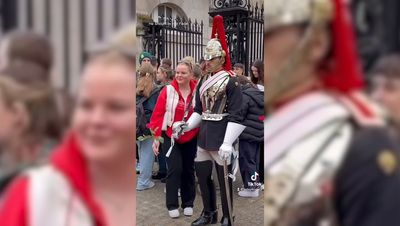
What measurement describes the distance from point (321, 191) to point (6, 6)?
46 centimetres

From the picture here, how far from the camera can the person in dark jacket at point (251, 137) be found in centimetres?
257

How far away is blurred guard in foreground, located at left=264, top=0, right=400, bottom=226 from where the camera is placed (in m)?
0.62

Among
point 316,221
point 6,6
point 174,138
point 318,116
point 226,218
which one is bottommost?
point 226,218

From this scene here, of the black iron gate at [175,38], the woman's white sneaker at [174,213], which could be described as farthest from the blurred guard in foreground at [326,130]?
the black iron gate at [175,38]

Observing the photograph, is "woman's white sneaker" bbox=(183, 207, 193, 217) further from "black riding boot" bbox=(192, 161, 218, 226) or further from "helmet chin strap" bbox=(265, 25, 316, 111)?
"helmet chin strap" bbox=(265, 25, 316, 111)

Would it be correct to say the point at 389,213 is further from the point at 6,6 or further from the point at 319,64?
the point at 6,6

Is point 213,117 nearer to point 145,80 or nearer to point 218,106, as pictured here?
point 218,106

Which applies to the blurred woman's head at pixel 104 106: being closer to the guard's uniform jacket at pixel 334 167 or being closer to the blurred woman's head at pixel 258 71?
the guard's uniform jacket at pixel 334 167

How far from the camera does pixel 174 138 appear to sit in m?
2.72

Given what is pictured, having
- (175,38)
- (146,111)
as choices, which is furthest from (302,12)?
(175,38)

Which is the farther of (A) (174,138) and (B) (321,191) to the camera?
(A) (174,138)

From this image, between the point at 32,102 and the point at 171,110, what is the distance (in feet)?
6.63

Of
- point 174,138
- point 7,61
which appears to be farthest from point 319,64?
point 174,138

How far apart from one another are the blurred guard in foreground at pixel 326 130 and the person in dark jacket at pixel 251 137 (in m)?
1.74
